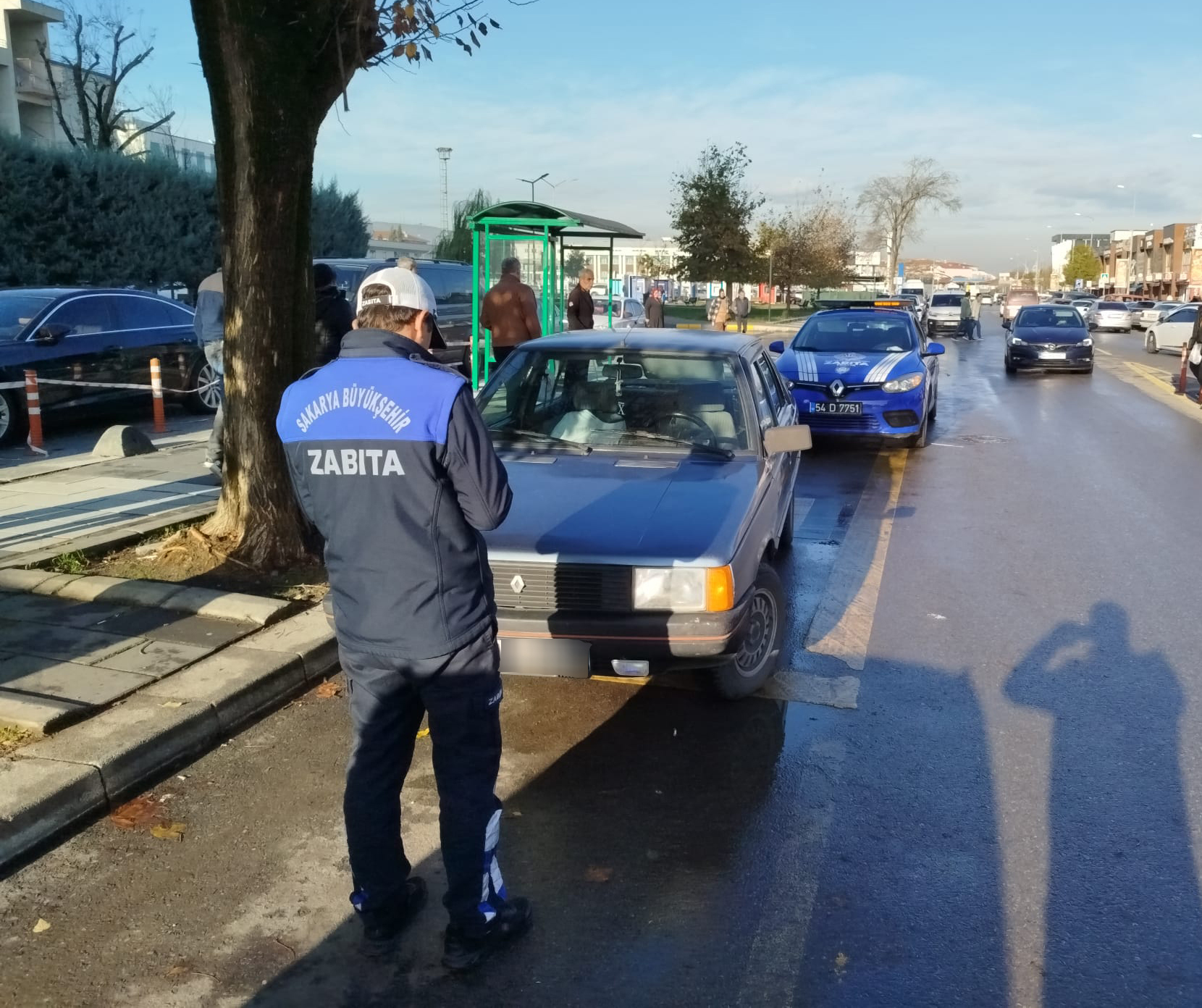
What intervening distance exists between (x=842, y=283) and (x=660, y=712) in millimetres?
59736

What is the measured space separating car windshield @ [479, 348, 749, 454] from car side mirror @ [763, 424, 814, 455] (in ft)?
0.70

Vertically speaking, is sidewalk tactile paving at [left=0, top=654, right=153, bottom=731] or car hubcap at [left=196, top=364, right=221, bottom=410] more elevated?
car hubcap at [left=196, top=364, right=221, bottom=410]

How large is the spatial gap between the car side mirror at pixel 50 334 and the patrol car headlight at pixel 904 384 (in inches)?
346

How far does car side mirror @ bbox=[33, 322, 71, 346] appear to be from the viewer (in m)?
11.3

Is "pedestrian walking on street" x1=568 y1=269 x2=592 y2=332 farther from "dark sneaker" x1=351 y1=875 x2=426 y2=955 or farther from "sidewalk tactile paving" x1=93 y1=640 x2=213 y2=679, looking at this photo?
"dark sneaker" x1=351 y1=875 x2=426 y2=955

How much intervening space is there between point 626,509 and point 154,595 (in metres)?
2.87

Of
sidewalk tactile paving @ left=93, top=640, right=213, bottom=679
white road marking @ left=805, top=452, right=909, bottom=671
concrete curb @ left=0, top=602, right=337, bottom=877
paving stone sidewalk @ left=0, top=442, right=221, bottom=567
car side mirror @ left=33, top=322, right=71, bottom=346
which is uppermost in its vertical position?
car side mirror @ left=33, top=322, right=71, bottom=346

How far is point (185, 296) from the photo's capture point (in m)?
27.6

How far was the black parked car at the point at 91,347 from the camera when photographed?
11219 millimetres

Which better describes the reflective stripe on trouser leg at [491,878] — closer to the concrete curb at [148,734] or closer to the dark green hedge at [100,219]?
the concrete curb at [148,734]

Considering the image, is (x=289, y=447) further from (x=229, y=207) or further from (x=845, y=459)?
(x=845, y=459)

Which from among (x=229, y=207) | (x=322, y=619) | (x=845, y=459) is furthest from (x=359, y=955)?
(x=845, y=459)

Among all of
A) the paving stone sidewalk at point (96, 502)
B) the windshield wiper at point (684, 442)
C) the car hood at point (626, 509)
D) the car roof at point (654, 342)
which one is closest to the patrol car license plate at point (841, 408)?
the car roof at point (654, 342)

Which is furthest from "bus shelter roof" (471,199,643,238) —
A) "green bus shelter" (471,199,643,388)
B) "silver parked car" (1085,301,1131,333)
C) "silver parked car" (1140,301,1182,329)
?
"silver parked car" (1085,301,1131,333)
